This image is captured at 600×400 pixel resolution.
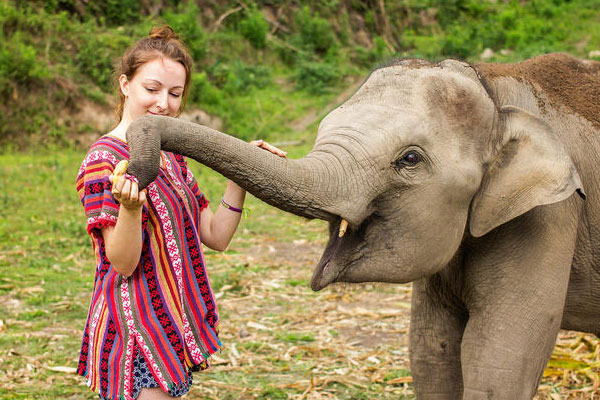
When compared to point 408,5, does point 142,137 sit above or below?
below

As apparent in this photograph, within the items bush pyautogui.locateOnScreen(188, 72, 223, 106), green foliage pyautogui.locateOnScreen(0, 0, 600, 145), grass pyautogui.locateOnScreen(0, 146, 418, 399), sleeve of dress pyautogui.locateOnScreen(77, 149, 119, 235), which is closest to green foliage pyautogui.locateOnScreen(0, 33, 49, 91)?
green foliage pyautogui.locateOnScreen(0, 0, 600, 145)

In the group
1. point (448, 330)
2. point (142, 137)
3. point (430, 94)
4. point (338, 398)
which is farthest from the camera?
point (338, 398)

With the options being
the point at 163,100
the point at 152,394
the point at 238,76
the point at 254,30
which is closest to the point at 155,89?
the point at 163,100

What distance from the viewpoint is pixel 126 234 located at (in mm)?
2213

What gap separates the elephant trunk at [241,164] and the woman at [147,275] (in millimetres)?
292

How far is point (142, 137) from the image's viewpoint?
1.90 meters

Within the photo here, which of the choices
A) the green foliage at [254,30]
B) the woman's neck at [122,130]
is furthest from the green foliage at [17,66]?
the woman's neck at [122,130]

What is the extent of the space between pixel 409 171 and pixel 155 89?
2.68 feet

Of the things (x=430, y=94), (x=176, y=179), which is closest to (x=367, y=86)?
(x=430, y=94)

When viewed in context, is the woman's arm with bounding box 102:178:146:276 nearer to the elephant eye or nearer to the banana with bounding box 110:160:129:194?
the banana with bounding box 110:160:129:194

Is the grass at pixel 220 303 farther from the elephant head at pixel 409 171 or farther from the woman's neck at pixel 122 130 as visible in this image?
the woman's neck at pixel 122 130

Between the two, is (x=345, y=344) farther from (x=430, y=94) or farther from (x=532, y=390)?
(x=430, y=94)

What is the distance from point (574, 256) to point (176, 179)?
4.55 ft

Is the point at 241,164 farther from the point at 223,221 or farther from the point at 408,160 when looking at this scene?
the point at 223,221
